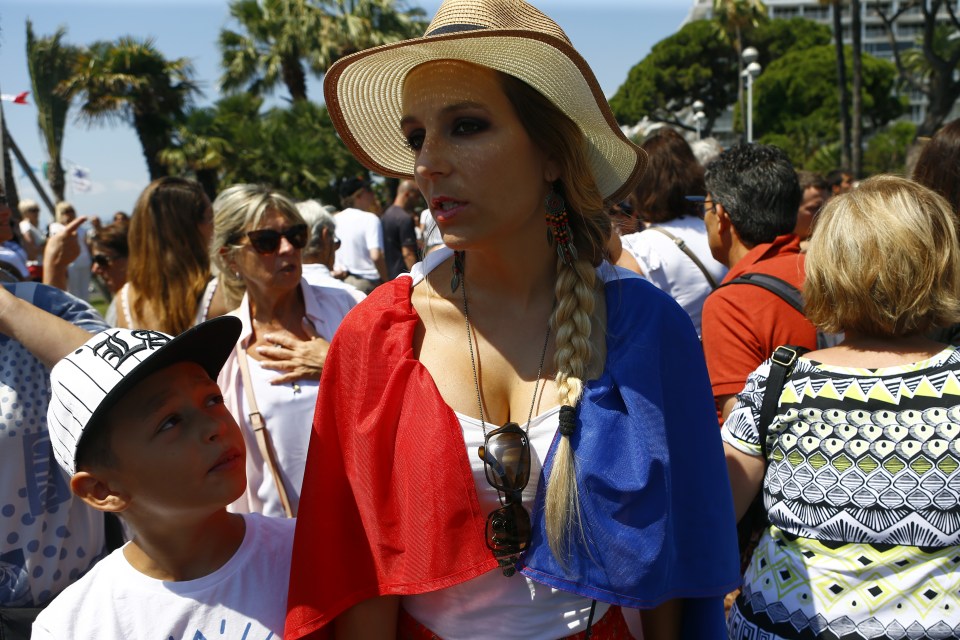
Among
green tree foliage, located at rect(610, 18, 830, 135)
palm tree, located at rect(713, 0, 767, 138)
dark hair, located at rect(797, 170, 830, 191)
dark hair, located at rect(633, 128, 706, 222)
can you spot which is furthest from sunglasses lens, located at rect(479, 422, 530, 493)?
green tree foliage, located at rect(610, 18, 830, 135)

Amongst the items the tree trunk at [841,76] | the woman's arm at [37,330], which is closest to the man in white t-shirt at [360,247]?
the woman's arm at [37,330]

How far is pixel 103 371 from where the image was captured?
1.82 meters

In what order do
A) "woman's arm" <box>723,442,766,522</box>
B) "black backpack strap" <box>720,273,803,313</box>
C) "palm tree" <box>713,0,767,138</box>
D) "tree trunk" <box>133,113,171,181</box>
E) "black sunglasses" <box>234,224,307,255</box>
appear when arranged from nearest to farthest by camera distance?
"woman's arm" <box>723,442,766,522</box> → "black backpack strap" <box>720,273,803,313</box> → "black sunglasses" <box>234,224,307,255</box> → "tree trunk" <box>133,113,171,181</box> → "palm tree" <box>713,0,767,138</box>

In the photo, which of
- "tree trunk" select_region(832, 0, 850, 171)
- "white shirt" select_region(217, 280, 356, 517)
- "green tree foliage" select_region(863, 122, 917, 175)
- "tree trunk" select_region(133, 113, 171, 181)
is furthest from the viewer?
"green tree foliage" select_region(863, 122, 917, 175)

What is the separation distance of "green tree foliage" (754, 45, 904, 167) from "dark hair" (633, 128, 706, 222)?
4676 centimetres

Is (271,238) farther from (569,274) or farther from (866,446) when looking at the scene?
(866,446)

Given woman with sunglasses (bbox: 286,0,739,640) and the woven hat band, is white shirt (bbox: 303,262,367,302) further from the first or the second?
the woven hat band

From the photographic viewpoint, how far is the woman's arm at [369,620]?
182 cm

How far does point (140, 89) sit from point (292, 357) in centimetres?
2551

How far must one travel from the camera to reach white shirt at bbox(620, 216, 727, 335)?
4.30 metres

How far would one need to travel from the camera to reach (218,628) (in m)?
1.82

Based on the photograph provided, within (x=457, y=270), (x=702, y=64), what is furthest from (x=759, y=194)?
(x=702, y=64)

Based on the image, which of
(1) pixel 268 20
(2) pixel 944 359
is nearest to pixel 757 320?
(2) pixel 944 359

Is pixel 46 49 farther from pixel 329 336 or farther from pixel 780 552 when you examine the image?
pixel 780 552
